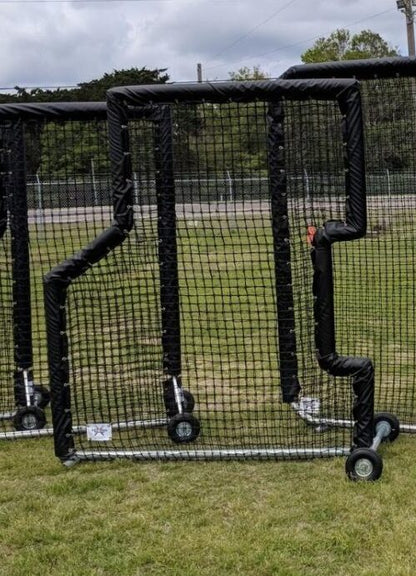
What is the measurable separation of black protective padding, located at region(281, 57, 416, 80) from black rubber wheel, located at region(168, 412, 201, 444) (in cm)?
218

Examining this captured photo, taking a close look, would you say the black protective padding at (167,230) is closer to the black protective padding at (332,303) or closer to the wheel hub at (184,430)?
the wheel hub at (184,430)

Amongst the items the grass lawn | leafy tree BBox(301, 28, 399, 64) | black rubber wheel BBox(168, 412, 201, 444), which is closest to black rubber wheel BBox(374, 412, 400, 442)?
the grass lawn

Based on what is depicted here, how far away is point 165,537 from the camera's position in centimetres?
338

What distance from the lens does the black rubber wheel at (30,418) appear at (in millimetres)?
4984

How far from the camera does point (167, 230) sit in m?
4.86

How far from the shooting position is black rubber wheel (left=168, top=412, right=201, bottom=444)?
461 cm

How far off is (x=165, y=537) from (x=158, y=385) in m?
1.89

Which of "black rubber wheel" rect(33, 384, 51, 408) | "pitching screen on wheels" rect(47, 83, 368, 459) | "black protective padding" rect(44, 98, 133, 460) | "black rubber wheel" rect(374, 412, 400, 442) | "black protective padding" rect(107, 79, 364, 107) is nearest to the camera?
"black protective padding" rect(107, 79, 364, 107)

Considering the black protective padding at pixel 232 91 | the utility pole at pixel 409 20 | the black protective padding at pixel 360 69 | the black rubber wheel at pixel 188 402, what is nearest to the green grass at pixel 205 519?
the black rubber wheel at pixel 188 402

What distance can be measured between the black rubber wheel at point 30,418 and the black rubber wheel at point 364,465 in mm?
2101

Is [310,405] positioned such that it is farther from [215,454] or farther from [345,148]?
[345,148]

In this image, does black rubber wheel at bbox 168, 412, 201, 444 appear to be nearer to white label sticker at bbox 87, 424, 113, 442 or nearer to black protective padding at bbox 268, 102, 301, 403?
white label sticker at bbox 87, 424, 113, 442

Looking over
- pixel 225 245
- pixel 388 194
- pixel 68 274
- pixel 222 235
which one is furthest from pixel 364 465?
pixel 388 194

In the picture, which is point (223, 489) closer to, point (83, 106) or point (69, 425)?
point (69, 425)
